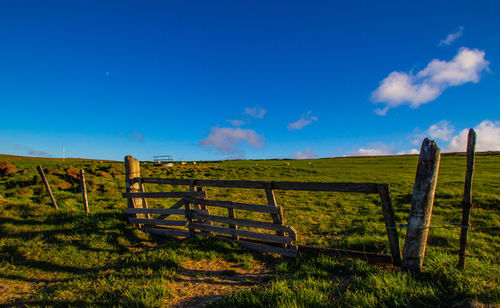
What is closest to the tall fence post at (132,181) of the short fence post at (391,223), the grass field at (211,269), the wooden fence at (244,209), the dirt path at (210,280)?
the wooden fence at (244,209)

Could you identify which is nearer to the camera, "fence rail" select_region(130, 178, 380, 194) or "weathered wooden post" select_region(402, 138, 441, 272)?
"weathered wooden post" select_region(402, 138, 441, 272)

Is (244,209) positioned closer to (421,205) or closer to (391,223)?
(391,223)

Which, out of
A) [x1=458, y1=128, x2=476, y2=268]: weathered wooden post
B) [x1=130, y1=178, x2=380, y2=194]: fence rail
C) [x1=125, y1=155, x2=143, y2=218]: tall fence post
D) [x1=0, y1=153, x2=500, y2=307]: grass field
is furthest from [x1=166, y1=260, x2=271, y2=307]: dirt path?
[x1=125, y1=155, x2=143, y2=218]: tall fence post

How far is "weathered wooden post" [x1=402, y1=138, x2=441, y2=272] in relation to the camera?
12.6 ft

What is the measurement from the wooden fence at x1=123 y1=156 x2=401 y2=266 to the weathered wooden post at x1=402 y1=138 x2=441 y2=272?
423mm

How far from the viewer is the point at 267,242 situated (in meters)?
6.08

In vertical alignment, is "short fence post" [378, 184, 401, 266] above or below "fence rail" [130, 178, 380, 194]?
below

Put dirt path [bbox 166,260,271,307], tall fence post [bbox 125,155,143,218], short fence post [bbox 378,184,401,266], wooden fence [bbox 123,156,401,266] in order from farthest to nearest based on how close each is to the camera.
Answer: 1. tall fence post [bbox 125,155,143,218]
2. wooden fence [bbox 123,156,401,266]
3. short fence post [bbox 378,184,401,266]
4. dirt path [bbox 166,260,271,307]

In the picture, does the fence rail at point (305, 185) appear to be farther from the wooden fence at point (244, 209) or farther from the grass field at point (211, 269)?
the grass field at point (211, 269)

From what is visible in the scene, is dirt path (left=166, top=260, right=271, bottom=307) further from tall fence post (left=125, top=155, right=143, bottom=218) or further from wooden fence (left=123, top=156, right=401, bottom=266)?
tall fence post (left=125, top=155, right=143, bottom=218)

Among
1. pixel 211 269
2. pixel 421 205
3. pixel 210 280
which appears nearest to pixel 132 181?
pixel 211 269

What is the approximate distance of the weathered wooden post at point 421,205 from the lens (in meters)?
3.83

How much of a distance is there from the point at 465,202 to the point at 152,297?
5.58 metres

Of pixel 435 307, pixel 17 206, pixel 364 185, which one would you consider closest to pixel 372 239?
pixel 364 185
